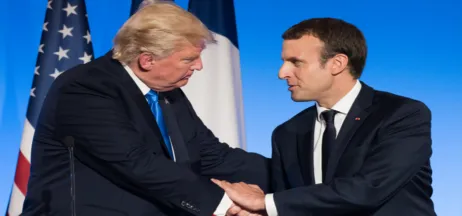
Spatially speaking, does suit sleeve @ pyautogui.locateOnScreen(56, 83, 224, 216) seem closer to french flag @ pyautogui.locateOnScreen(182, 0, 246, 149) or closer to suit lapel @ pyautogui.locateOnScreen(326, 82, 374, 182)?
suit lapel @ pyautogui.locateOnScreen(326, 82, 374, 182)

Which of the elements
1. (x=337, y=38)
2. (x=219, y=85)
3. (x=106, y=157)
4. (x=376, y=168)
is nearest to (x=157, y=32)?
(x=106, y=157)

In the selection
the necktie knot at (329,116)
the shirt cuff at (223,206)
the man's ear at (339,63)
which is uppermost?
the man's ear at (339,63)

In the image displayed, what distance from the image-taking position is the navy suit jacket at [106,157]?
99.0 inches

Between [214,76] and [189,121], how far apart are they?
128 centimetres

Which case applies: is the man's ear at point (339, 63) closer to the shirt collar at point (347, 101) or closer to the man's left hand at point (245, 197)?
the shirt collar at point (347, 101)

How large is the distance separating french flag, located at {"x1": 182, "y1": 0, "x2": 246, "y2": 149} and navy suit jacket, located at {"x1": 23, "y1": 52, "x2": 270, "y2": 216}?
1541 mm

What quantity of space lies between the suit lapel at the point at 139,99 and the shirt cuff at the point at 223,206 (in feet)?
0.91

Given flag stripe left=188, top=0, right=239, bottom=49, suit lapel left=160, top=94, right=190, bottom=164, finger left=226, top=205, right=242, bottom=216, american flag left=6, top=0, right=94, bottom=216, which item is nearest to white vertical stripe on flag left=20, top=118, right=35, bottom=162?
american flag left=6, top=0, right=94, bottom=216

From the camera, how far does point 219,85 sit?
167 inches

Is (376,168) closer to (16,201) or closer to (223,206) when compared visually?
(223,206)

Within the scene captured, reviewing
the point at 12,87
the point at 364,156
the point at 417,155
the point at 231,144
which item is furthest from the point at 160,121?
the point at 12,87

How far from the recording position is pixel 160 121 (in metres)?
2.78

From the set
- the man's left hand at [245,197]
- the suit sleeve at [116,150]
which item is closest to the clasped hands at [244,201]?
the man's left hand at [245,197]

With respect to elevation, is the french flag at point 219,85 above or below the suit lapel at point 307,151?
above
